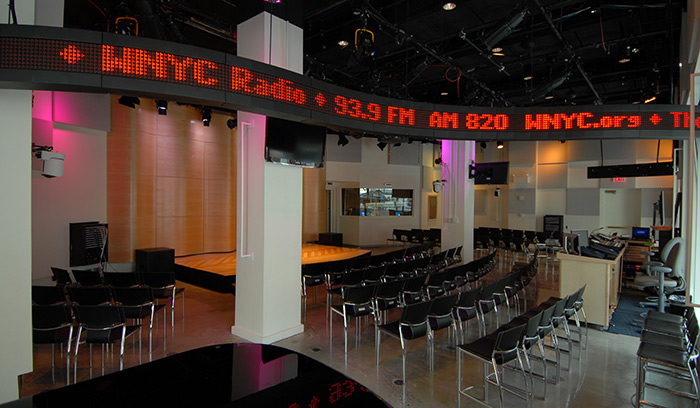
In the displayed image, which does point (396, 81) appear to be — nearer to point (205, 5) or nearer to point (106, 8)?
point (205, 5)

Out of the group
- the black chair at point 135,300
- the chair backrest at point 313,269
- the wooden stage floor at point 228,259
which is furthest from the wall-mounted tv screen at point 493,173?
the black chair at point 135,300

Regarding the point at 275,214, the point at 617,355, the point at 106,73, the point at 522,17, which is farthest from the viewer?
the point at 522,17

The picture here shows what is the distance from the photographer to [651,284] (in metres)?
6.31

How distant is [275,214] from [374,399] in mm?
3468

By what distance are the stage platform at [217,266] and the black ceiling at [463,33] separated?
4.78 meters

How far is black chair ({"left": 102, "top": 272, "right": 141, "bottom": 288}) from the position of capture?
5.78m

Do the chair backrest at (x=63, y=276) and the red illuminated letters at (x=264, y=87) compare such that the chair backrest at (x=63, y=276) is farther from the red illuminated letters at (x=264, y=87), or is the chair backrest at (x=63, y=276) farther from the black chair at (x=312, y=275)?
the red illuminated letters at (x=264, y=87)

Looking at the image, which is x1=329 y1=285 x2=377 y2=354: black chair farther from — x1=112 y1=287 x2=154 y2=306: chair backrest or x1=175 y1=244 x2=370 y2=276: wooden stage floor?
x1=175 y1=244 x2=370 y2=276: wooden stage floor

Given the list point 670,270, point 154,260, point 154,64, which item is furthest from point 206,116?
point 670,270

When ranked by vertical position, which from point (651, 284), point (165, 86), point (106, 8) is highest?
point (106, 8)

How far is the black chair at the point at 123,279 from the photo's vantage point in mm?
5784

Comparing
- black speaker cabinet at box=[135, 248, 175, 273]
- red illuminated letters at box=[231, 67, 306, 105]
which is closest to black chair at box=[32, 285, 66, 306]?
red illuminated letters at box=[231, 67, 306, 105]

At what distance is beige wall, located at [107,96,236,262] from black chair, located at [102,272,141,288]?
3639 millimetres

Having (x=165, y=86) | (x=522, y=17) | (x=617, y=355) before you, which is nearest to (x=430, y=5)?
(x=522, y=17)
